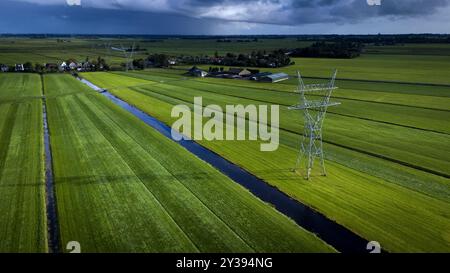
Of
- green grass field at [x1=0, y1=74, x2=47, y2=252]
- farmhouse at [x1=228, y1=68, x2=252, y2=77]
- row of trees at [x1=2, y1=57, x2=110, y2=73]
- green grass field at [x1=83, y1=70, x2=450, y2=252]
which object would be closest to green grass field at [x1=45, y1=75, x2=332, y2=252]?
green grass field at [x1=0, y1=74, x2=47, y2=252]

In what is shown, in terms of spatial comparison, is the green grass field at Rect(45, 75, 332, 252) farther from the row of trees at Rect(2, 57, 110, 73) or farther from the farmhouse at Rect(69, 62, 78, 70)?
the farmhouse at Rect(69, 62, 78, 70)

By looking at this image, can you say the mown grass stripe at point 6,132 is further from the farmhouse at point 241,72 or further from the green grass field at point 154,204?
the farmhouse at point 241,72

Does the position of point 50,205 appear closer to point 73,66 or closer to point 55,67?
point 55,67

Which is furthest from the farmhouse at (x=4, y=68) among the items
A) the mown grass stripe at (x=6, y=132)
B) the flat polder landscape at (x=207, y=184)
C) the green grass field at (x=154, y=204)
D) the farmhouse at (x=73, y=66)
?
the green grass field at (x=154, y=204)

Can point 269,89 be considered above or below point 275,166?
above

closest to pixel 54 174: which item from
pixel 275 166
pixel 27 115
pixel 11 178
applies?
pixel 11 178

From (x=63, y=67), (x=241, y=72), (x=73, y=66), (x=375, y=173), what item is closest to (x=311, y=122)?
(x=375, y=173)
